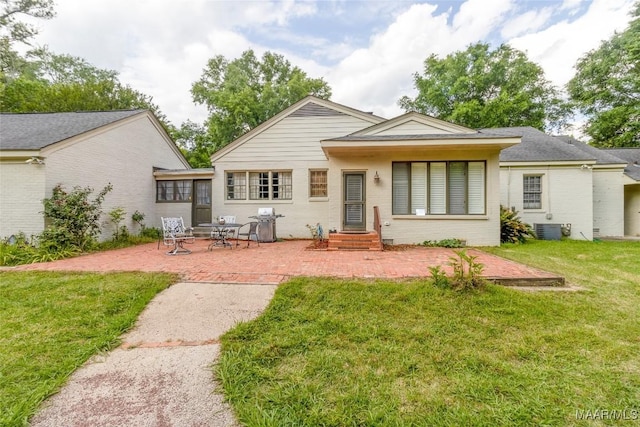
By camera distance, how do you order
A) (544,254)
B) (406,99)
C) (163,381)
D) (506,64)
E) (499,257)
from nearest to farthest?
(163,381) → (499,257) → (544,254) → (506,64) → (406,99)

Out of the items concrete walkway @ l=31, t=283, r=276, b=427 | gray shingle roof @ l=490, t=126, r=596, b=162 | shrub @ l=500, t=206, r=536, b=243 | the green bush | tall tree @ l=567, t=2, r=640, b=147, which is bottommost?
concrete walkway @ l=31, t=283, r=276, b=427

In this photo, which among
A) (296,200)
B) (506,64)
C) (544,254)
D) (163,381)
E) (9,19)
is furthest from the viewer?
(506,64)

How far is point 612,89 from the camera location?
57.2 feet

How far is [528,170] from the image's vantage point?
10555mm

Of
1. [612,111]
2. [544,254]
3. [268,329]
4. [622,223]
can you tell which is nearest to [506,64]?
[612,111]

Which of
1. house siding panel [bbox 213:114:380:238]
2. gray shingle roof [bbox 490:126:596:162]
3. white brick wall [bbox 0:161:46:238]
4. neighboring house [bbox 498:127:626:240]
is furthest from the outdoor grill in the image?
neighboring house [bbox 498:127:626:240]

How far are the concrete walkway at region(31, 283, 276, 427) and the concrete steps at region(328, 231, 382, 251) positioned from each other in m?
4.19

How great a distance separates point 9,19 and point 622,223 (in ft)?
108

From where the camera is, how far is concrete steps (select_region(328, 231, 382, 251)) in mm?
7484

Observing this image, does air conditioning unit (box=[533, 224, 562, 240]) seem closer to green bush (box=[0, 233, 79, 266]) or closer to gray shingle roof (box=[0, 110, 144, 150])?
green bush (box=[0, 233, 79, 266])

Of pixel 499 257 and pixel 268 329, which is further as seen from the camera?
pixel 499 257

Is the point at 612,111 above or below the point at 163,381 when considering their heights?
above

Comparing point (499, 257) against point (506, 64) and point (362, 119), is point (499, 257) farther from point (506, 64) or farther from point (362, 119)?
point (506, 64)

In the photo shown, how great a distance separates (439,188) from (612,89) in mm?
19907
